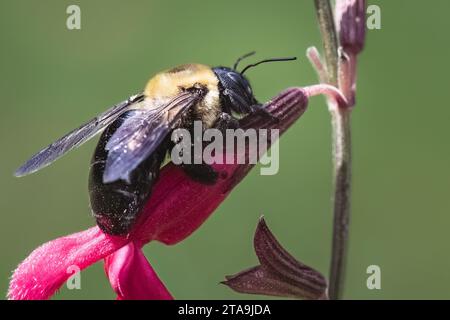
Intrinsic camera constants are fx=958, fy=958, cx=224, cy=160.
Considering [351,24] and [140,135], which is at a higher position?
[351,24]

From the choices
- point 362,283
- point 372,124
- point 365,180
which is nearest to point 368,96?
point 372,124

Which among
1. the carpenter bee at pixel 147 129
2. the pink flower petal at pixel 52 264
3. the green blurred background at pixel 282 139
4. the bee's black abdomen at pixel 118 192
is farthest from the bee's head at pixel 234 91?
the green blurred background at pixel 282 139

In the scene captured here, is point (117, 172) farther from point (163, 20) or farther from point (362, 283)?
point (163, 20)

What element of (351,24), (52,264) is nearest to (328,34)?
(351,24)

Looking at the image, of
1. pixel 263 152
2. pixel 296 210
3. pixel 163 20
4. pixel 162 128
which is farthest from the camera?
pixel 163 20

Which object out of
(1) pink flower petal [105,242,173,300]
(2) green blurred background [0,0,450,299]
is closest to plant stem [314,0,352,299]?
(1) pink flower petal [105,242,173,300]

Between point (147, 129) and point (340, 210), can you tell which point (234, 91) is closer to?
point (147, 129)
